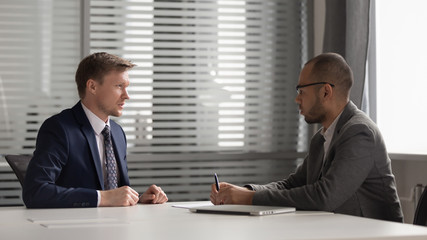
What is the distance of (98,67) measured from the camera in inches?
134

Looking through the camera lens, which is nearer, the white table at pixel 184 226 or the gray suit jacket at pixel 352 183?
the white table at pixel 184 226

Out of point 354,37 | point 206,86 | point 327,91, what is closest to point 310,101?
point 327,91

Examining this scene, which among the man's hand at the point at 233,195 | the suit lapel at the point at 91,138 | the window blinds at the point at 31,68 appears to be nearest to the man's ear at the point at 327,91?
the man's hand at the point at 233,195

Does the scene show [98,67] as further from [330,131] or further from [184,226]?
[184,226]

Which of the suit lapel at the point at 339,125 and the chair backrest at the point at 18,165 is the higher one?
the suit lapel at the point at 339,125

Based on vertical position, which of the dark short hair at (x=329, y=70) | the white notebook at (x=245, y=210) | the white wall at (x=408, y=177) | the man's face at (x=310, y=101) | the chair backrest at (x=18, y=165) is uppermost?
the dark short hair at (x=329, y=70)

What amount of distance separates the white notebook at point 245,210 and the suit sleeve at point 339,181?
5 cm

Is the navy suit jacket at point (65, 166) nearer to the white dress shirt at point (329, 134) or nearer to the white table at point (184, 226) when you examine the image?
the white table at point (184, 226)

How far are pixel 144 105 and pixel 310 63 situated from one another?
215cm

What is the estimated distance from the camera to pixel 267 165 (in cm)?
536

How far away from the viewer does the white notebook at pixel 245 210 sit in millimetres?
2543

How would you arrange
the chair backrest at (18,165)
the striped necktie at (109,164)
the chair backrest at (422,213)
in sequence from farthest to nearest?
the chair backrest at (18,165) → the striped necktie at (109,164) → the chair backrest at (422,213)

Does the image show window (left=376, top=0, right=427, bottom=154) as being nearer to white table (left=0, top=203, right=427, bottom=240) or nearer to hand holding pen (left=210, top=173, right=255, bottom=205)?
hand holding pen (left=210, top=173, right=255, bottom=205)

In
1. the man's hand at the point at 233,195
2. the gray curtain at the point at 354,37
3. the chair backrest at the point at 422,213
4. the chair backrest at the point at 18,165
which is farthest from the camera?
the gray curtain at the point at 354,37
